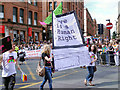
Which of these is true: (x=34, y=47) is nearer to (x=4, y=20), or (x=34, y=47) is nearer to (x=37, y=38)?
(x=4, y=20)

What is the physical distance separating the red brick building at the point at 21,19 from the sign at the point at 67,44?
21467mm

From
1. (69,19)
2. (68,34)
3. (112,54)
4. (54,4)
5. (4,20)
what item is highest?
(54,4)

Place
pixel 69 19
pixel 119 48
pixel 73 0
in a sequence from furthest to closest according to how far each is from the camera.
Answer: pixel 73 0 → pixel 119 48 → pixel 69 19

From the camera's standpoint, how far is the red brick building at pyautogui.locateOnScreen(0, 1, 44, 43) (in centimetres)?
2694

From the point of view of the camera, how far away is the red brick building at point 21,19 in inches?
1061

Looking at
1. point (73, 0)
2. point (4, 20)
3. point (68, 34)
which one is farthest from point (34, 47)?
point (73, 0)

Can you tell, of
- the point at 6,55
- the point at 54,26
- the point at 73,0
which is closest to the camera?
the point at 54,26

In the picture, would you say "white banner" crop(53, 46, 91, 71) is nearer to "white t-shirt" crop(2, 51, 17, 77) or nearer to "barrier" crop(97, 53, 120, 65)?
"white t-shirt" crop(2, 51, 17, 77)

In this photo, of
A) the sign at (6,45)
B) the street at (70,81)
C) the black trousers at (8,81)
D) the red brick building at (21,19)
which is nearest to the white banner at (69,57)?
the black trousers at (8,81)

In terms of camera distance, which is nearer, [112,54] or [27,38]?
[112,54]

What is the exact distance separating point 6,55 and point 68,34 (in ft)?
6.81

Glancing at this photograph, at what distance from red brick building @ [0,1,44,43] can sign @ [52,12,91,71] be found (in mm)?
21467

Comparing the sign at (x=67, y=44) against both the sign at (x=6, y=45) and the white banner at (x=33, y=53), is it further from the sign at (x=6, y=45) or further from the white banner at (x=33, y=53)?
the white banner at (x=33, y=53)

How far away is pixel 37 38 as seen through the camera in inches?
1399
